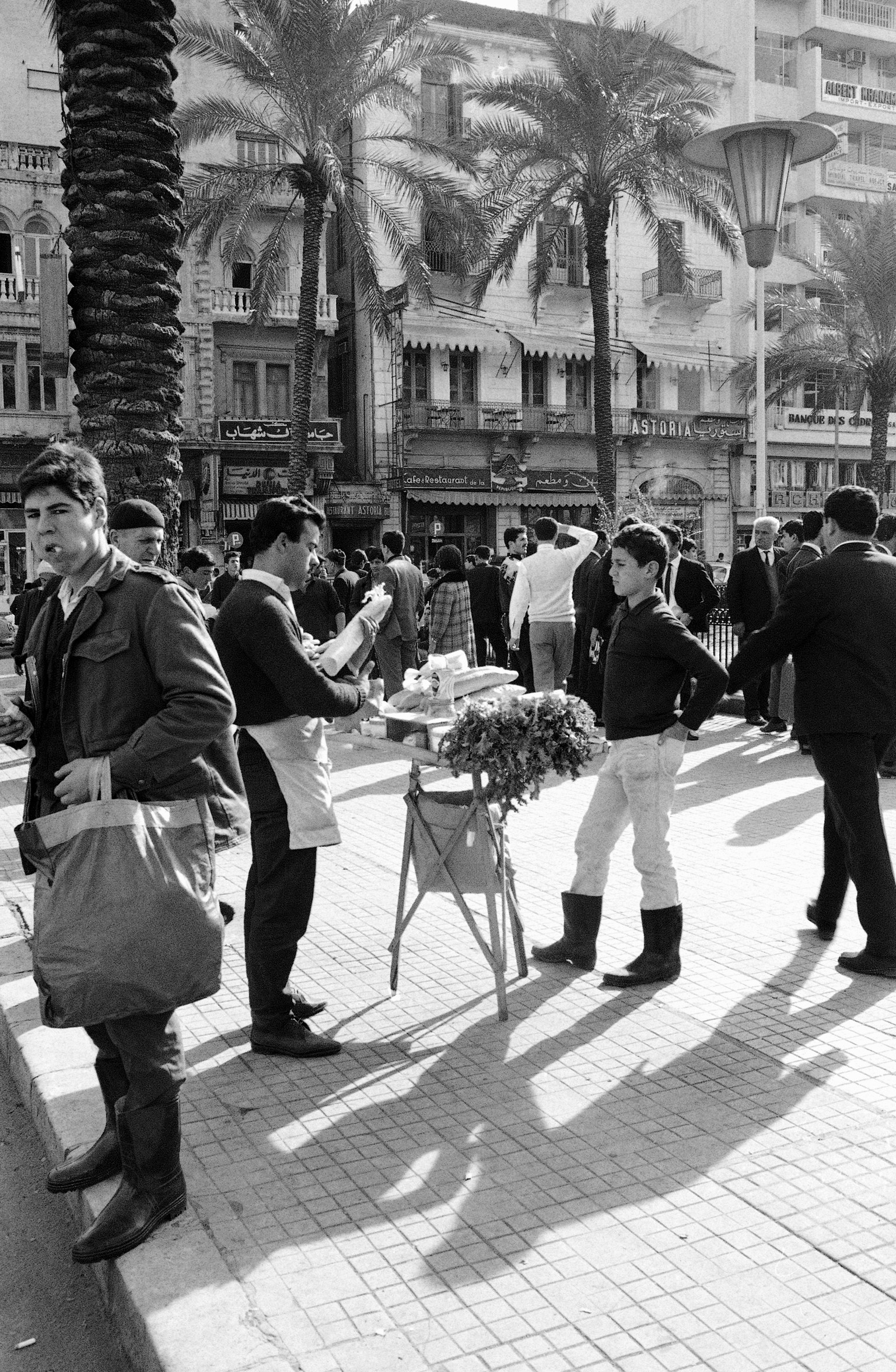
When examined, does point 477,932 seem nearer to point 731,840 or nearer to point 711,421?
point 731,840

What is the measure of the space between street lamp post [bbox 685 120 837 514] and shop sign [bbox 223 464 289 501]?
22.4 meters

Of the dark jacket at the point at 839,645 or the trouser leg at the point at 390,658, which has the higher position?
the dark jacket at the point at 839,645

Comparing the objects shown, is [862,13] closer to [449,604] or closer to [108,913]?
[449,604]

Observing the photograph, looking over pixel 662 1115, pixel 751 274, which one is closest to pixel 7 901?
pixel 662 1115

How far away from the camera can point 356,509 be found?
3412 cm

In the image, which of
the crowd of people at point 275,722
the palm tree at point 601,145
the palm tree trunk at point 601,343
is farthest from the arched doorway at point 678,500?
the crowd of people at point 275,722

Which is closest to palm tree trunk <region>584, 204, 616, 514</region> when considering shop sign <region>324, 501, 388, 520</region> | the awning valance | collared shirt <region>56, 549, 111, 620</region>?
the awning valance

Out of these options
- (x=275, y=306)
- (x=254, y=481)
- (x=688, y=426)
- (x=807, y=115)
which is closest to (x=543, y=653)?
(x=254, y=481)

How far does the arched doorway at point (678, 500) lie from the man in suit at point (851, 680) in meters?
34.7

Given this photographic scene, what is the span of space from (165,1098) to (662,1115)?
150 cm

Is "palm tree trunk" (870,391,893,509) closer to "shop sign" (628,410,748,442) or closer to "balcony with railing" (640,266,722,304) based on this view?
"shop sign" (628,410,748,442)

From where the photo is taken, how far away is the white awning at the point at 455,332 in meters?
35.0

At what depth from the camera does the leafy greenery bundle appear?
4.38 meters

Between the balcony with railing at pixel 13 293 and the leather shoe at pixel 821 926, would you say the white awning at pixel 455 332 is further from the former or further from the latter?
the leather shoe at pixel 821 926
